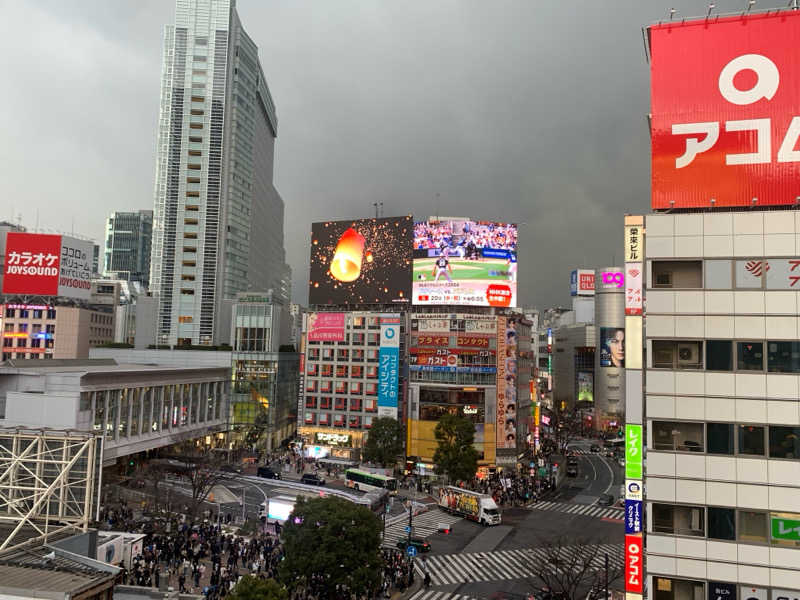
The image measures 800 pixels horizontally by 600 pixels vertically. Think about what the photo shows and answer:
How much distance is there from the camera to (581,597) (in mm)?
29656

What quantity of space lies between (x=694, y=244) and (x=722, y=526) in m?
8.07

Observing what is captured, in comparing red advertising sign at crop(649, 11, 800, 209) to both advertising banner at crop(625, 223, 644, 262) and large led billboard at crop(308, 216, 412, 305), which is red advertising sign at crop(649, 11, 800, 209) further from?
large led billboard at crop(308, 216, 412, 305)

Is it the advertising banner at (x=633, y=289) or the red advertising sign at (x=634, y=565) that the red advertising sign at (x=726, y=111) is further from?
the red advertising sign at (x=634, y=565)

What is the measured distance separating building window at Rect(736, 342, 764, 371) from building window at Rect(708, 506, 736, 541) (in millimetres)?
4015

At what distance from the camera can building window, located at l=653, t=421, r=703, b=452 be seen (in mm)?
16234

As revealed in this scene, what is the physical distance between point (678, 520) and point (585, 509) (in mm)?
34636

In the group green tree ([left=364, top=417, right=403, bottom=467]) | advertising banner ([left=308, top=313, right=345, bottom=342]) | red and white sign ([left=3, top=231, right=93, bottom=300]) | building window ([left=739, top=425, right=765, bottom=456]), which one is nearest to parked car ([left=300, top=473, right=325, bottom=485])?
green tree ([left=364, top=417, right=403, bottom=467])

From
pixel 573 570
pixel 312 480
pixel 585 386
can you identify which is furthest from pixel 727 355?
pixel 585 386

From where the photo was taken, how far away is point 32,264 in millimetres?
71438

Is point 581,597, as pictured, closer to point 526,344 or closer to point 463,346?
point 463,346

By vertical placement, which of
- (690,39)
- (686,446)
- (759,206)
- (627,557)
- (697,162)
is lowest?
(627,557)

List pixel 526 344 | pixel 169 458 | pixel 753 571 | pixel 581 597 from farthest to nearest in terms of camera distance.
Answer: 1. pixel 526 344
2. pixel 169 458
3. pixel 581 597
4. pixel 753 571

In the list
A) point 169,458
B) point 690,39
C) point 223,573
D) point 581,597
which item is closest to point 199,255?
point 169,458

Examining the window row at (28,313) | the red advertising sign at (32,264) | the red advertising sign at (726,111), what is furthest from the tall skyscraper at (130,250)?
the red advertising sign at (726,111)
